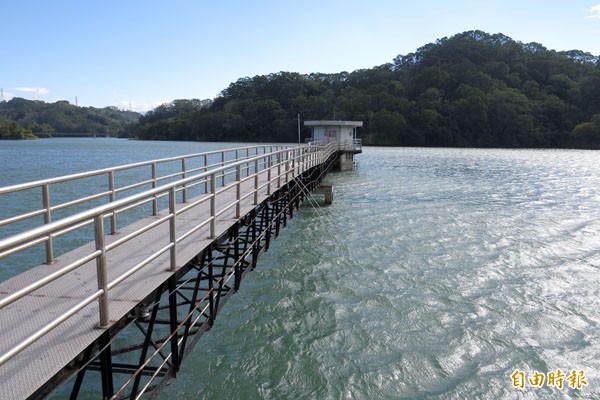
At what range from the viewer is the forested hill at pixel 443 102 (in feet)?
343

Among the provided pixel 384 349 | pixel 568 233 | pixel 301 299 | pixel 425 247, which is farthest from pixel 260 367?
pixel 568 233

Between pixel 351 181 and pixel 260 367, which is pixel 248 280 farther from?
pixel 351 181

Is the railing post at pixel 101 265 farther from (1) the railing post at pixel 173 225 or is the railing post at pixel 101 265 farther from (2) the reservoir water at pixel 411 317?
(2) the reservoir water at pixel 411 317

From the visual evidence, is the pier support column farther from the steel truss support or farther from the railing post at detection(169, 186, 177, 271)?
the railing post at detection(169, 186, 177, 271)

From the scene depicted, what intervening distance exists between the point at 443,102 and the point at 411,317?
11388 cm

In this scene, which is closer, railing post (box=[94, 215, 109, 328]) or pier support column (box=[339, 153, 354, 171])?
railing post (box=[94, 215, 109, 328])

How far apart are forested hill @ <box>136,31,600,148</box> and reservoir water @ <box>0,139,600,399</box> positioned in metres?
94.4

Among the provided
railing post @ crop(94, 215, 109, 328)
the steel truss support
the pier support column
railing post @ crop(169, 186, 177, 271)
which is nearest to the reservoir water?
the steel truss support

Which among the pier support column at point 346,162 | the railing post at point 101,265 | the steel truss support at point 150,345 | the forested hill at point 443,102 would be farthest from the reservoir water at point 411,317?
the forested hill at point 443,102

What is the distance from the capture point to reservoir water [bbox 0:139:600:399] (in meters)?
7.65

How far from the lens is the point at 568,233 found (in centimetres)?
1884

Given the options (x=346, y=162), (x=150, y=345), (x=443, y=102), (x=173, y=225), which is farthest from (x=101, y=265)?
(x=443, y=102)

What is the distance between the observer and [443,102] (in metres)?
116

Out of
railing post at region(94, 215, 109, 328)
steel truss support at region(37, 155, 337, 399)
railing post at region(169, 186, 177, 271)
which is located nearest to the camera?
railing post at region(94, 215, 109, 328)
